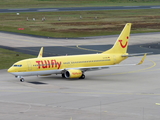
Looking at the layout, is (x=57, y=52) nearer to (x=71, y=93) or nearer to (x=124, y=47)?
(x=124, y=47)

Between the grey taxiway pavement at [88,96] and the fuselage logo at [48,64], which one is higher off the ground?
the fuselage logo at [48,64]

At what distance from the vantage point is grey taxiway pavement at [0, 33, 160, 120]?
3716 centimetres

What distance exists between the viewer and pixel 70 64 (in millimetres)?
60094

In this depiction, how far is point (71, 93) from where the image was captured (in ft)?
160

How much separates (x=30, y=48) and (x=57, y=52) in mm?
8505

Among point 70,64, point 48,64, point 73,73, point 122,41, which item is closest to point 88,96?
point 73,73

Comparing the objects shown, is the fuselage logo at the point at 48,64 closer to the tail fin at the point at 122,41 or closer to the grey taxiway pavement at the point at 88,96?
the grey taxiway pavement at the point at 88,96

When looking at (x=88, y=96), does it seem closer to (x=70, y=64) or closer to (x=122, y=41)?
(x=70, y=64)

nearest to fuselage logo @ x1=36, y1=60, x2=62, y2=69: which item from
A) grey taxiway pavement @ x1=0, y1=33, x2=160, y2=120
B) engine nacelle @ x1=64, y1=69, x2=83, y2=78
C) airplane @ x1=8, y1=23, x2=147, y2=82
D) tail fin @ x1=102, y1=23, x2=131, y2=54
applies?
airplane @ x1=8, y1=23, x2=147, y2=82

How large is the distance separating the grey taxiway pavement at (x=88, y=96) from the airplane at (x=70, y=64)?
4.37 ft

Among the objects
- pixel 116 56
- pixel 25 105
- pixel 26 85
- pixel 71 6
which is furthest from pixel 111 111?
pixel 71 6

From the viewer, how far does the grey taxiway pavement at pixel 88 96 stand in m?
37.2

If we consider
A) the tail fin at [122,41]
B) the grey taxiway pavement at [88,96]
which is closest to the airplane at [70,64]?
the tail fin at [122,41]

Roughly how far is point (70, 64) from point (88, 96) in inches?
546
